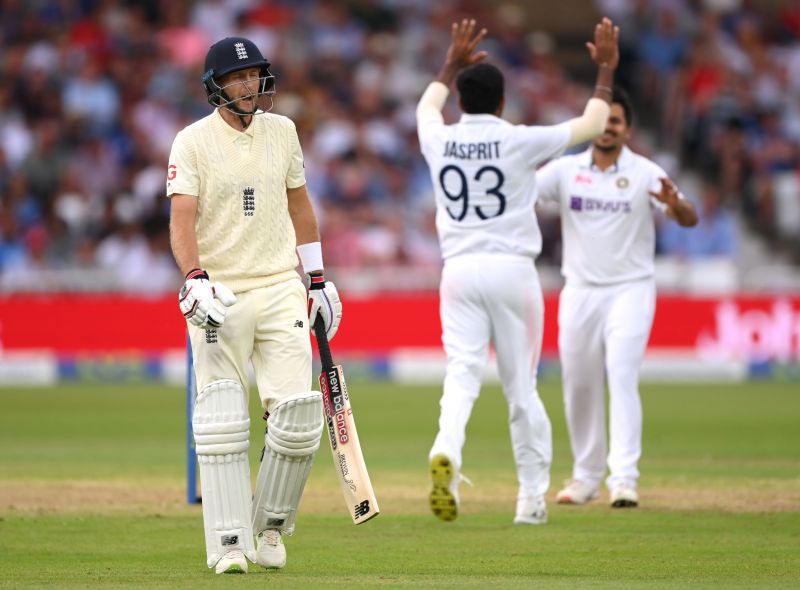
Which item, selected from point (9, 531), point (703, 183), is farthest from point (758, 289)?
point (9, 531)

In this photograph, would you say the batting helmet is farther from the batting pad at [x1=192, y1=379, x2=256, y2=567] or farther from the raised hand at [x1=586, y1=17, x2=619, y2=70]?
the raised hand at [x1=586, y1=17, x2=619, y2=70]

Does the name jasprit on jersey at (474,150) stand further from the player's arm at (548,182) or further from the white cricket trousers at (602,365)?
the white cricket trousers at (602,365)

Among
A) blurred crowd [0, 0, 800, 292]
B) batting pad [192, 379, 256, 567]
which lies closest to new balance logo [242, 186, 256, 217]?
batting pad [192, 379, 256, 567]

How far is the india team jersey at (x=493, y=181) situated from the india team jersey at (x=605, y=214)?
89 cm

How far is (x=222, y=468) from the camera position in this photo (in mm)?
5520

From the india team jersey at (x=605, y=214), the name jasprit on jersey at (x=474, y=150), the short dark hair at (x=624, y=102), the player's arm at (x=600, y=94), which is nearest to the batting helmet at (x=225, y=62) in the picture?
the name jasprit on jersey at (x=474, y=150)

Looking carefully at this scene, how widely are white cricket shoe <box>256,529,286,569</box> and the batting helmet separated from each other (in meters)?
1.59

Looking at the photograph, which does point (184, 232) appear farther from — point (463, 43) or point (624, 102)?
point (624, 102)

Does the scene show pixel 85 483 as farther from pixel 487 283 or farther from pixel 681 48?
pixel 681 48

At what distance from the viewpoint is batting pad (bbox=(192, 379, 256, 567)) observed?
5.50 meters

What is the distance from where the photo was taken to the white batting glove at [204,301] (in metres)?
5.33

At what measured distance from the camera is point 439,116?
287 inches

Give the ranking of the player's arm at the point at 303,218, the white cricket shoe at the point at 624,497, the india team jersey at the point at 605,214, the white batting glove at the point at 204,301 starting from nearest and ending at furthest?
1. the white batting glove at the point at 204,301
2. the player's arm at the point at 303,218
3. the white cricket shoe at the point at 624,497
4. the india team jersey at the point at 605,214

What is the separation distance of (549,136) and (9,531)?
2.97 meters
